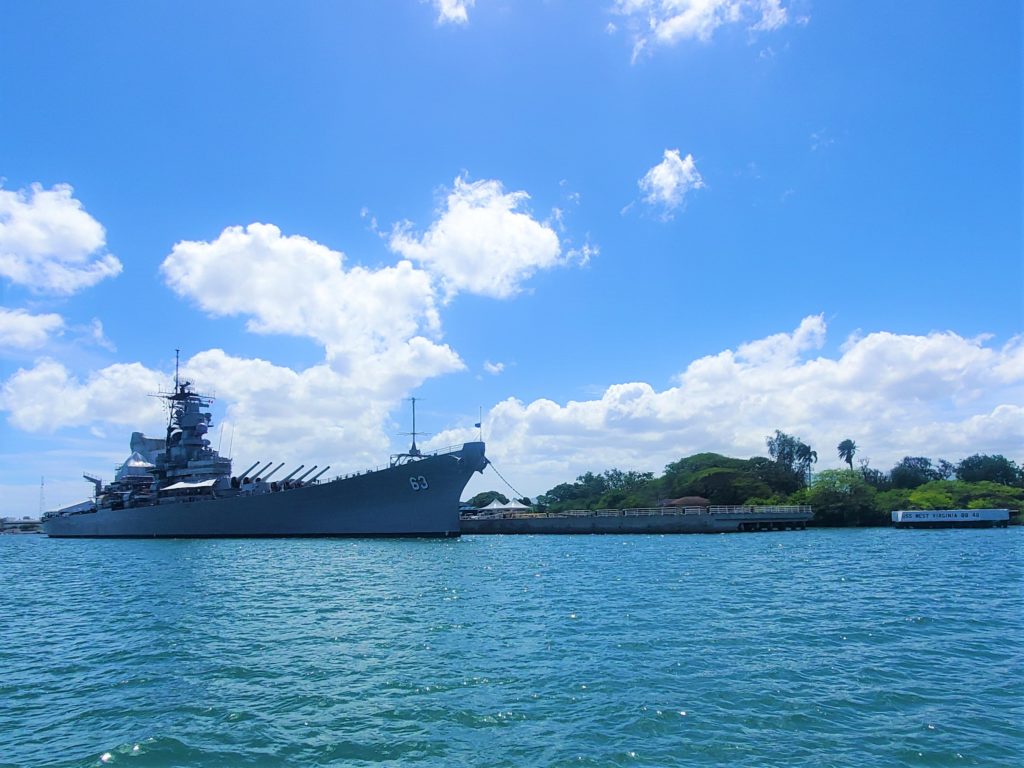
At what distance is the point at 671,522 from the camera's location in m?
66.8

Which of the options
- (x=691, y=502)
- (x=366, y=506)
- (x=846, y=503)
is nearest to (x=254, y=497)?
(x=366, y=506)

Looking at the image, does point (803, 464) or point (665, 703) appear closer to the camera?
point (665, 703)

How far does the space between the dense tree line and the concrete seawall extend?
7.12 m

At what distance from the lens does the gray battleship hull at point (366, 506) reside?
1726 inches

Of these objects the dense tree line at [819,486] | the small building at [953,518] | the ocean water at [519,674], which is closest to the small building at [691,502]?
the dense tree line at [819,486]

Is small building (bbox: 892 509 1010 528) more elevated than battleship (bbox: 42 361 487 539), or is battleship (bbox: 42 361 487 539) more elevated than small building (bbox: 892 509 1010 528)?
battleship (bbox: 42 361 487 539)

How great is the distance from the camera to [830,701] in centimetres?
902

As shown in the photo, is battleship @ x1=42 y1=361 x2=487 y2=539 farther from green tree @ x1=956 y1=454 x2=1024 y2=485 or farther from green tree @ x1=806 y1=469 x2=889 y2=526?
green tree @ x1=956 y1=454 x2=1024 y2=485

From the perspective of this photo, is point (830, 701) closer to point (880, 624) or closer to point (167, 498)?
point (880, 624)

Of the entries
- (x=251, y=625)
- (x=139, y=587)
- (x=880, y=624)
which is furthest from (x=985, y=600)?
(x=139, y=587)

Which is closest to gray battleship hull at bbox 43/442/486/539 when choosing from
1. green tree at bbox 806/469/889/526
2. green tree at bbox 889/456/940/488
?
green tree at bbox 806/469/889/526

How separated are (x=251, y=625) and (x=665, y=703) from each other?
33.5 feet

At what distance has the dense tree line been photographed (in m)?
75.9

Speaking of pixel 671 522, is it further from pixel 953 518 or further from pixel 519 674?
pixel 519 674
